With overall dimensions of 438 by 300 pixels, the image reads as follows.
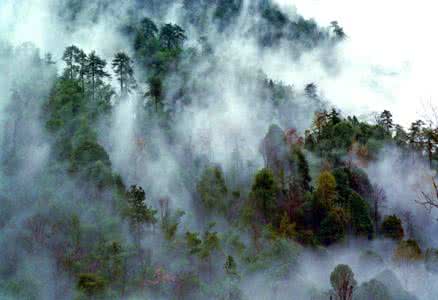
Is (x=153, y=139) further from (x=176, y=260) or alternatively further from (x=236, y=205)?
(x=176, y=260)

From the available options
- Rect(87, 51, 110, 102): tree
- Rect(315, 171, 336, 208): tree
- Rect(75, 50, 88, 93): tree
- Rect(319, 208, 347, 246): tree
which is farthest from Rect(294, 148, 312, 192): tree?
Rect(75, 50, 88, 93): tree

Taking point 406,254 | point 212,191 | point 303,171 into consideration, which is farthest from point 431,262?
point 212,191

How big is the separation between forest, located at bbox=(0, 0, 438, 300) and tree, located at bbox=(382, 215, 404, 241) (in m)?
0.25

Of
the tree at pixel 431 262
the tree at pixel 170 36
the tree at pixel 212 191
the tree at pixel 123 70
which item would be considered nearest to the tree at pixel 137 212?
the tree at pixel 212 191

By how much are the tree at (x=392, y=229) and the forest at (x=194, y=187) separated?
25 cm

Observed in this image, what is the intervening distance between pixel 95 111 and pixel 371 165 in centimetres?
4128

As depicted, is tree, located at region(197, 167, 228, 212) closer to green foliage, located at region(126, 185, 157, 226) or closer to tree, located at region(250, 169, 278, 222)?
tree, located at region(250, 169, 278, 222)

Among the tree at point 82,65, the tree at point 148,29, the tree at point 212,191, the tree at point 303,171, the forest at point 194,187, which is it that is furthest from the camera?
the tree at point 148,29

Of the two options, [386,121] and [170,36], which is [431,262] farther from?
[170,36]

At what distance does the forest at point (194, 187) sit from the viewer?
43969mm

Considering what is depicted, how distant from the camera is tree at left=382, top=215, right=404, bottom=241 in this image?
56.3 meters

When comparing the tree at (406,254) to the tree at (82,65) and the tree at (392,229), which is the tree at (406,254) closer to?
the tree at (392,229)

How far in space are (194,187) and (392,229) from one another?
25.2 metres

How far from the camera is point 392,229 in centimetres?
5666
